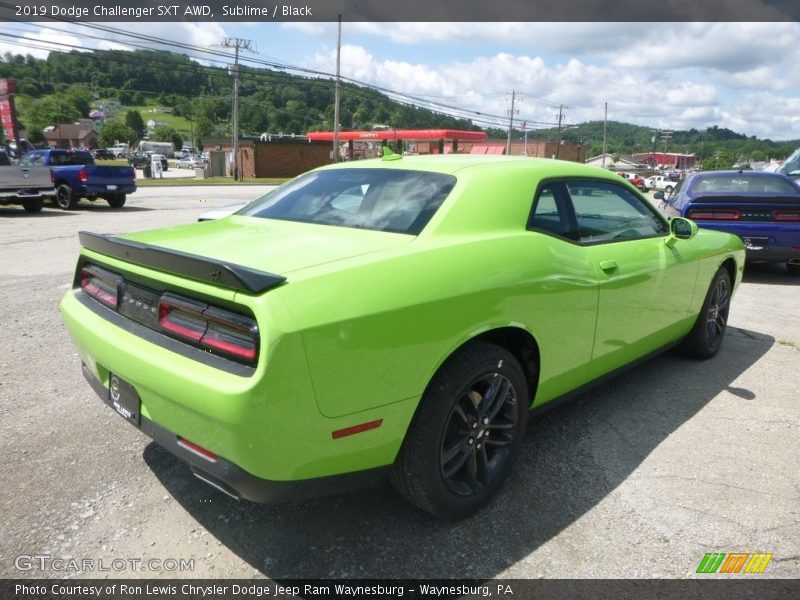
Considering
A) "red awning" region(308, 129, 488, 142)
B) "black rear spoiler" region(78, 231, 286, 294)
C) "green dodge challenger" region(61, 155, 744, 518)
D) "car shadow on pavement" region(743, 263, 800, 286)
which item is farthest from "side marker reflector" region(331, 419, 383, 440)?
"red awning" region(308, 129, 488, 142)

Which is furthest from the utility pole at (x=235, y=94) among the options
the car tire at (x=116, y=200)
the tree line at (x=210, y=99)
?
the car tire at (x=116, y=200)

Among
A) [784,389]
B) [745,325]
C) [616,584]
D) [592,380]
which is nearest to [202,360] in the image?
[616,584]

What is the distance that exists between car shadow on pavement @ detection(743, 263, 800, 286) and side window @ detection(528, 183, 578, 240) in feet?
19.9

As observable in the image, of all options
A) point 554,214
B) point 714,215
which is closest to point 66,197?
point 714,215

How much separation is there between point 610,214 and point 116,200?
16.3 metres

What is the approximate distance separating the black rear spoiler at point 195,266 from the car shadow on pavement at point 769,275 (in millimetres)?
7825

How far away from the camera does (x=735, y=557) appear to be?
2.31 m

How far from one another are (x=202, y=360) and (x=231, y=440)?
0.30 meters

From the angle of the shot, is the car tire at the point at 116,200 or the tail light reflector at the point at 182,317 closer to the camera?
the tail light reflector at the point at 182,317

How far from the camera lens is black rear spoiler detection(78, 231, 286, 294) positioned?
186 centimetres

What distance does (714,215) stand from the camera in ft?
24.9

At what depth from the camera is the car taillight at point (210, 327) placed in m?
1.87

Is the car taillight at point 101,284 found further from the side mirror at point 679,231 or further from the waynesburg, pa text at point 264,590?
the side mirror at point 679,231

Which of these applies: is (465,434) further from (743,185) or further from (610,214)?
(743,185)
